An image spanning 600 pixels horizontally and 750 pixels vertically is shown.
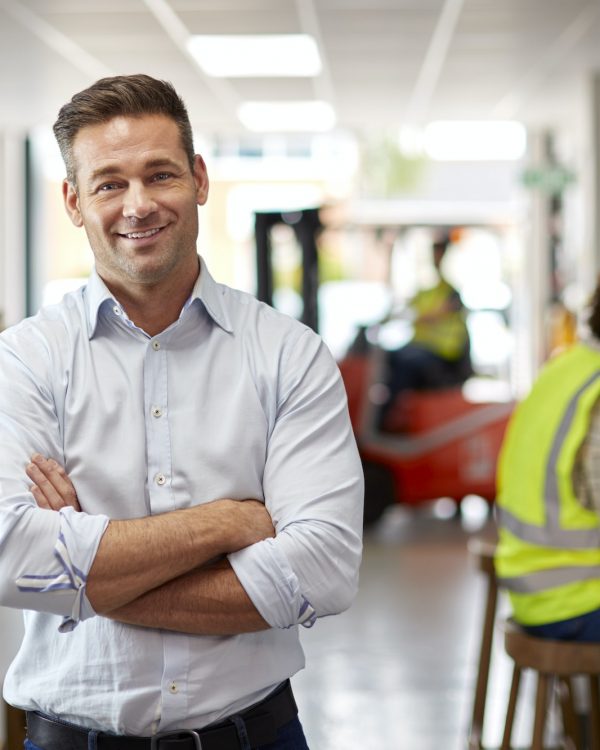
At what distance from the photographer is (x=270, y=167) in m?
32.7

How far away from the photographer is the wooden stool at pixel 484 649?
11.3ft

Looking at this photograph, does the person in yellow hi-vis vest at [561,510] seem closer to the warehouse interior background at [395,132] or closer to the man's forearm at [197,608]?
the warehouse interior background at [395,132]

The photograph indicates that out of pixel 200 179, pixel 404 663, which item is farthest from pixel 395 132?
pixel 200 179

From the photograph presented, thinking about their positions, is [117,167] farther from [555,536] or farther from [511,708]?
[511,708]

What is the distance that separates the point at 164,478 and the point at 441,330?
6975 millimetres

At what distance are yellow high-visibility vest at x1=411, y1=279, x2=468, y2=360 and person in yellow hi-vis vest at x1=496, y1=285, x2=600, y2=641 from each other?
18.1 ft

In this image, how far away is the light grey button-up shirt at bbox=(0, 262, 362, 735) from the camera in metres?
1.60

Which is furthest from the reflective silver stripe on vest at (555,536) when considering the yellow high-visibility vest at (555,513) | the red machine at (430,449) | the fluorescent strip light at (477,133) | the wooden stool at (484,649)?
the fluorescent strip light at (477,133)

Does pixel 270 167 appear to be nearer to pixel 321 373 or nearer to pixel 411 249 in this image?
pixel 411 249

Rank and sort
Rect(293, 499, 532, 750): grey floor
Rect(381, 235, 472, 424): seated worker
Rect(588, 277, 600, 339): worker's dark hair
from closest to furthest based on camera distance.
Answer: Rect(588, 277, 600, 339): worker's dark hair, Rect(293, 499, 532, 750): grey floor, Rect(381, 235, 472, 424): seated worker

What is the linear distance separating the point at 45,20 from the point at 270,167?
2656 cm

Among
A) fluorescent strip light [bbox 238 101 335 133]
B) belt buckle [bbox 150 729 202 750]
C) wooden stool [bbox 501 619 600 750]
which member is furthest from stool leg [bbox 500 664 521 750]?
fluorescent strip light [bbox 238 101 335 133]

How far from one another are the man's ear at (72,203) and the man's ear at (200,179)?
180 mm

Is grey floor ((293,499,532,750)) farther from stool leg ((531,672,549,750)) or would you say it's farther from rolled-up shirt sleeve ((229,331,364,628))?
rolled-up shirt sleeve ((229,331,364,628))
